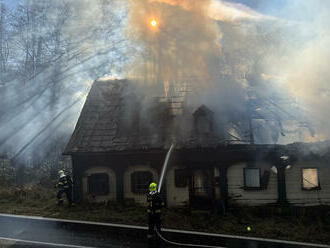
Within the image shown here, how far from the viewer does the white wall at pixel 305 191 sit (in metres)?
13.4

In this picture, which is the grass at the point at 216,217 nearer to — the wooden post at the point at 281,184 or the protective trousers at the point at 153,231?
the wooden post at the point at 281,184

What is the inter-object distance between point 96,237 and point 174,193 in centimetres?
521

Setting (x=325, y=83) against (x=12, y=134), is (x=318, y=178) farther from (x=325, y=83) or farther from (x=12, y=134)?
(x=12, y=134)

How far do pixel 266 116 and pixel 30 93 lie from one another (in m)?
18.8

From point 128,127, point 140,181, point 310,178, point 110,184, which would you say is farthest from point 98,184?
point 310,178

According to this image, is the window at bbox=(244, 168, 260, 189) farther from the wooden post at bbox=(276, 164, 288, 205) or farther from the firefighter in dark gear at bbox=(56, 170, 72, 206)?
the firefighter in dark gear at bbox=(56, 170, 72, 206)

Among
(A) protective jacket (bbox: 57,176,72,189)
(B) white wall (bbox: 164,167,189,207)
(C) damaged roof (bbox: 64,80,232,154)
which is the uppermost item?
(C) damaged roof (bbox: 64,80,232,154)

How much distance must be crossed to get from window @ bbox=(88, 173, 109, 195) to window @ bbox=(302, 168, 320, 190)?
29.6 feet

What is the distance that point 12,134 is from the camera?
22.7 metres

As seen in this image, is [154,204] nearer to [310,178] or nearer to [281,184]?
[281,184]

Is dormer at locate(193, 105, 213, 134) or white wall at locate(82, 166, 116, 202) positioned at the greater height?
dormer at locate(193, 105, 213, 134)

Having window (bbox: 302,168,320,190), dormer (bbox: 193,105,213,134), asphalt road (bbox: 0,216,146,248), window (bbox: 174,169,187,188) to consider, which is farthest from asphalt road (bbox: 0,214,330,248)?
dormer (bbox: 193,105,213,134)

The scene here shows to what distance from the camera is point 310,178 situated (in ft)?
44.9

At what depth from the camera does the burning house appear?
531 inches
